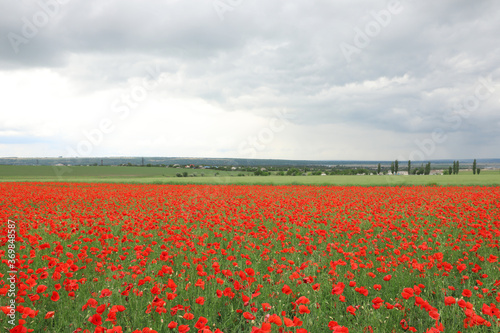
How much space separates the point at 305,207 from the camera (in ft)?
36.0

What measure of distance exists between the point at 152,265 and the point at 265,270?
207 centimetres

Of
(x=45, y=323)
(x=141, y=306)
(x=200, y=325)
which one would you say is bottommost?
(x=45, y=323)

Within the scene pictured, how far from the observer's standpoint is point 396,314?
3.64 meters

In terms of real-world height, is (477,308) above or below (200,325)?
below

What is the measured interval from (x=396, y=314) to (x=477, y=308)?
1103mm

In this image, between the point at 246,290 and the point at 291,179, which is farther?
the point at 291,179

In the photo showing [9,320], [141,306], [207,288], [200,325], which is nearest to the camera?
[200,325]

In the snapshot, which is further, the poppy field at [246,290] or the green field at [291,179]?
the green field at [291,179]

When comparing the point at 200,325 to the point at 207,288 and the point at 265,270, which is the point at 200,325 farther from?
the point at 265,270

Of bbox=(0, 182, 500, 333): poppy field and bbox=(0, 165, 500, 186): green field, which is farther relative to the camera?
bbox=(0, 165, 500, 186): green field

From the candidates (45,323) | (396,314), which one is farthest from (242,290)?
(45,323)

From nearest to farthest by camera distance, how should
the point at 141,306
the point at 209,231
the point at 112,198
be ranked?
the point at 141,306, the point at 209,231, the point at 112,198

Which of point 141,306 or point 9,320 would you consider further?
point 141,306

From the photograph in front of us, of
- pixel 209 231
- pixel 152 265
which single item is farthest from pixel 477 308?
pixel 209 231
